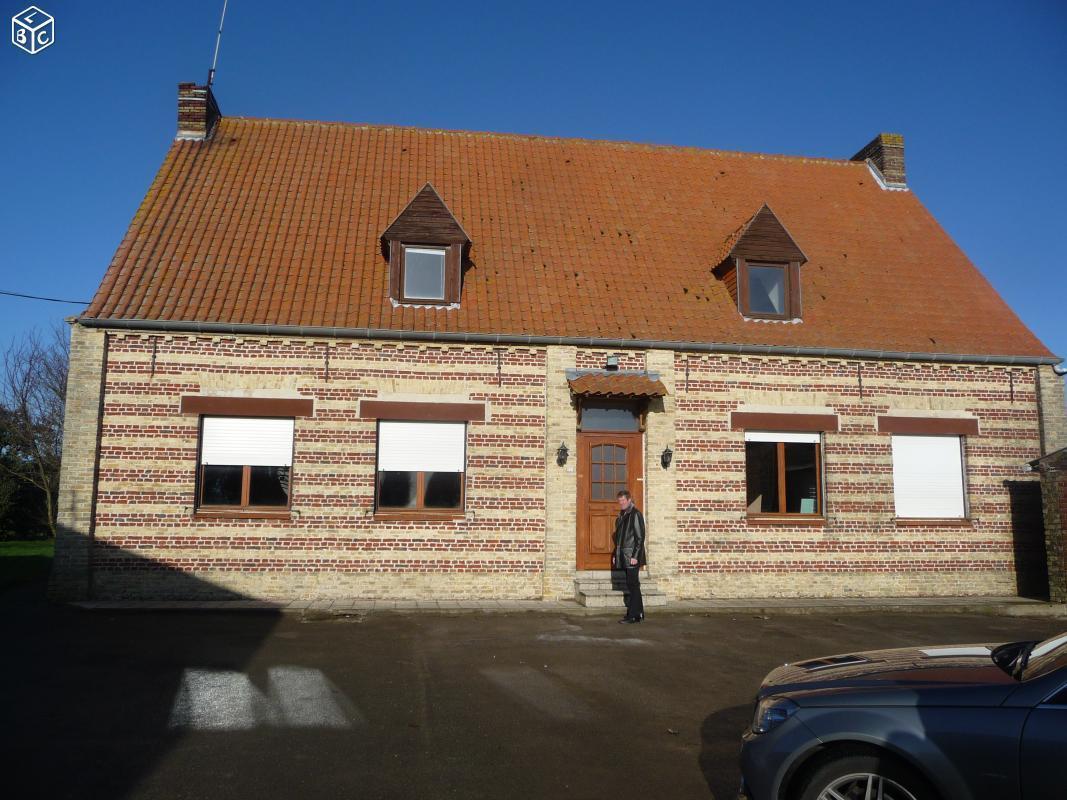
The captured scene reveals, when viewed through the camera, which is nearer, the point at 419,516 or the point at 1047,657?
the point at 1047,657

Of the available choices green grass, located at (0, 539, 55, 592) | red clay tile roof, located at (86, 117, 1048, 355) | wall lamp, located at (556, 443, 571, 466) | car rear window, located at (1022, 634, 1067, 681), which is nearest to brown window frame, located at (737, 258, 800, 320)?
red clay tile roof, located at (86, 117, 1048, 355)

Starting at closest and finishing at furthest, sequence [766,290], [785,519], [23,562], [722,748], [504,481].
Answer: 1. [722,748]
2. [504,481]
3. [785,519]
4. [766,290]
5. [23,562]

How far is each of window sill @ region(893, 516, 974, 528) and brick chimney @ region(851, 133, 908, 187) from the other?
324 inches

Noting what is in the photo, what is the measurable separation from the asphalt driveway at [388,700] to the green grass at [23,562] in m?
3.83

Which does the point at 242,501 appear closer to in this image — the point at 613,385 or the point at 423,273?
the point at 423,273

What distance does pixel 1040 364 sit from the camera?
1407cm

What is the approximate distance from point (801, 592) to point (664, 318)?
5109 mm

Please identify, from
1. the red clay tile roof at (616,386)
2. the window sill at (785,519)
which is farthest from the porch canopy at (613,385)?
the window sill at (785,519)

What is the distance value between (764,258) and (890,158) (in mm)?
6342

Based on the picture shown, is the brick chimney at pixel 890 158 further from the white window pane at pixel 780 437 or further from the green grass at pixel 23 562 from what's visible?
the green grass at pixel 23 562

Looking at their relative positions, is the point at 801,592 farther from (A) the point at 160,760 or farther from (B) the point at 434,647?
(A) the point at 160,760

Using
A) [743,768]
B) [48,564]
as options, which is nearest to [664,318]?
[743,768]

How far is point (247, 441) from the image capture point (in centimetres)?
1225

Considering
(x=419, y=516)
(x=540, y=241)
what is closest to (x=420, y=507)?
(x=419, y=516)
